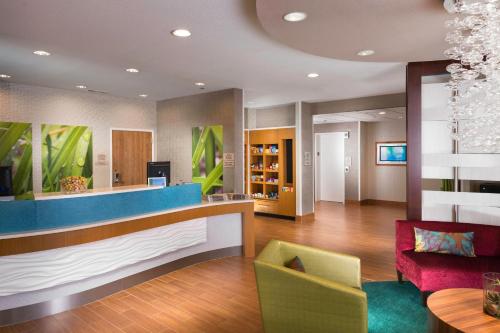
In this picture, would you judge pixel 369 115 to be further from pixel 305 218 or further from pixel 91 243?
pixel 91 243

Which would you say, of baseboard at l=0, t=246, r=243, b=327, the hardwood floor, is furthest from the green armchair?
baseboard at l=0, t=246, r=243, b=327

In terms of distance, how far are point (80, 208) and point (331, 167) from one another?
28.7 ft

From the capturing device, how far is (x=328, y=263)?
2744 millimetres

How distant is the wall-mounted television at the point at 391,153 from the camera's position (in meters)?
9.62

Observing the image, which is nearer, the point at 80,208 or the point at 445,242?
the point at 80,208

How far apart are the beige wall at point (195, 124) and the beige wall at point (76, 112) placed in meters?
0.50

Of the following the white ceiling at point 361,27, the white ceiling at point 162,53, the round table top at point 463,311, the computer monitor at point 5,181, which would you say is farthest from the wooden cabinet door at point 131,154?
the round table top at point 463,311

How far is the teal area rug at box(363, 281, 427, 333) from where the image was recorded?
2912 millimetres

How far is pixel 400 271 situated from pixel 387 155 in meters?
6.85

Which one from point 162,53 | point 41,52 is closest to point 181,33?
point 162,53

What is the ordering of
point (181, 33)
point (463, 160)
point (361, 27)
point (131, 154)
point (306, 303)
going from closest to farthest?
→ point (306, 303), point (361, 27), point (181, 33), point (463, 160), point (131, 154)

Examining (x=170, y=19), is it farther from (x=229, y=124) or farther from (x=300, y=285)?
(x=229, y=124)

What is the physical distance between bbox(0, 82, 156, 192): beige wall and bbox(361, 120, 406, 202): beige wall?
6815 millimetres

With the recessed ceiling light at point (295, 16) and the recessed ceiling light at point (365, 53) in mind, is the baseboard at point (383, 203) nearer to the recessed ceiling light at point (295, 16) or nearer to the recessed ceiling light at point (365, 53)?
the recessed ceiling light at point (365, 53)
